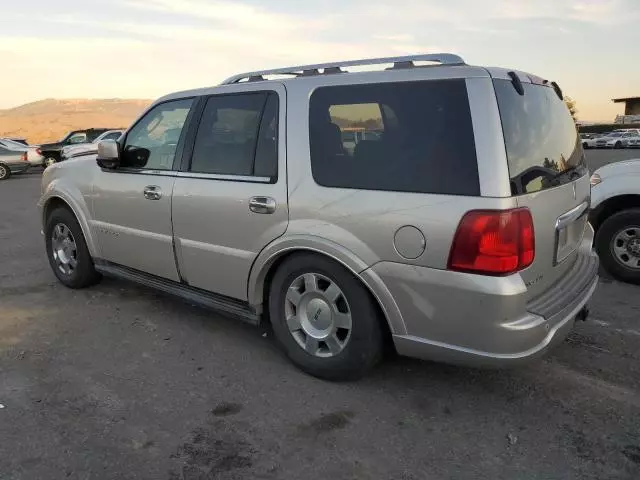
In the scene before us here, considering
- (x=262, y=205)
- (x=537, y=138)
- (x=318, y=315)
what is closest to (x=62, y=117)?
(x=262, y=205)

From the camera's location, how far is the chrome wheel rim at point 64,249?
5.20 meters

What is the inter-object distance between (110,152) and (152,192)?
0.60 meters

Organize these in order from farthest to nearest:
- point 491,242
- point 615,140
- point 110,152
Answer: point 615,140, point 110,152, point 491,242

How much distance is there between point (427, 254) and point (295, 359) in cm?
122

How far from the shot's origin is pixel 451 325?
2840mm

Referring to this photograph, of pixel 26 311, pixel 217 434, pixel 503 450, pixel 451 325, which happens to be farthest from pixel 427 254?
pixel 26 311

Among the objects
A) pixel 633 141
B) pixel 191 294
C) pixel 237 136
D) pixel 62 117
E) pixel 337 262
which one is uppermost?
pixel 62 117

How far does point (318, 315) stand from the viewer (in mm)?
3391

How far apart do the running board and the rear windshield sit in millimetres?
1911

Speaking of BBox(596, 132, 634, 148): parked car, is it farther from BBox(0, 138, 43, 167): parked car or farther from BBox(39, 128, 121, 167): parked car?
BBox(0, 138, 43, 167): parked car

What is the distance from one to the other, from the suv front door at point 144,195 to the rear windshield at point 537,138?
2.31 metres

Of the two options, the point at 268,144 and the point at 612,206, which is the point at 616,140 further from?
the point at 268,144

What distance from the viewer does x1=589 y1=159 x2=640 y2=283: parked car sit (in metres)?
5.42

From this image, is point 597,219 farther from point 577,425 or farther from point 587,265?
point 577,425
